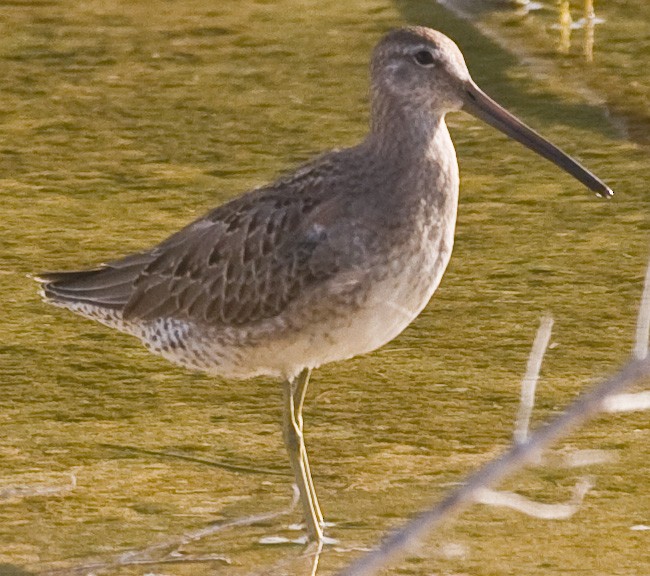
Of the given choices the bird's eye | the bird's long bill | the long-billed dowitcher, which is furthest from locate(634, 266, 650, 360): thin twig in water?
the bird's eye

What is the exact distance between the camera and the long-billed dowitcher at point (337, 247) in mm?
3396

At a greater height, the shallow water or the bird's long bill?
the bird's long bill

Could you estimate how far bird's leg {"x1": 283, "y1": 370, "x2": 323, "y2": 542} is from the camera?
3490 millimetres

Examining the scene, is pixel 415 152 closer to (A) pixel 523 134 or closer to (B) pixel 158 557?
(A) pixel 523 134

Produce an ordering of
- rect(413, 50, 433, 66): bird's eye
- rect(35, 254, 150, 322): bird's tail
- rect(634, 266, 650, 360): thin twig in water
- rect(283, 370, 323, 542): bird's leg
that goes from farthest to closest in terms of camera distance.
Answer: rect(35, 254, 150, 322): bird's tail
rect(413, 50, 433, 66): bird's eye
rect(283, 370, 323, 542): bird's leg
rect(634, 266, 650, 360): thin twig in water

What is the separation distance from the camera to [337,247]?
342cm

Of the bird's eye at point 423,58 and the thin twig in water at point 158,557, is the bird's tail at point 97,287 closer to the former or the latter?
the thin twig in water at point 158,557

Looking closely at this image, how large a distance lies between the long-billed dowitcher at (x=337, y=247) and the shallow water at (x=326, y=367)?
0.24 m

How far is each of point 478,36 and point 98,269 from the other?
9.79 feet

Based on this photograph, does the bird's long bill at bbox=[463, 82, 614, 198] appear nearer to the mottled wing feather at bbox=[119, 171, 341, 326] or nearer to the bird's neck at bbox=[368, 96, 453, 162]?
the bird's neck at bbox=[368, 96, 453, 162]

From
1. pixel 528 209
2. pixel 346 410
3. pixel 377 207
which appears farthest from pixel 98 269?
pixel 528 209

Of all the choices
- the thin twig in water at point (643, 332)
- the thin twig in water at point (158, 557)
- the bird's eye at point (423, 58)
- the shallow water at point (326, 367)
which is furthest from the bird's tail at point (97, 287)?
the thin twig in water at point (643, 332)

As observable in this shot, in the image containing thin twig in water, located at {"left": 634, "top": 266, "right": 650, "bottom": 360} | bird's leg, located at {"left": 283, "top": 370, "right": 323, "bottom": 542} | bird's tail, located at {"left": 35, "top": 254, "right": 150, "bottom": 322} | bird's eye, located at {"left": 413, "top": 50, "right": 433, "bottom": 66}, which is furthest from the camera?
bird's tail, located at {"left": 35, "top": 254, "right": 150, "bottom": 322}

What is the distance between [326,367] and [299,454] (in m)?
0.79
